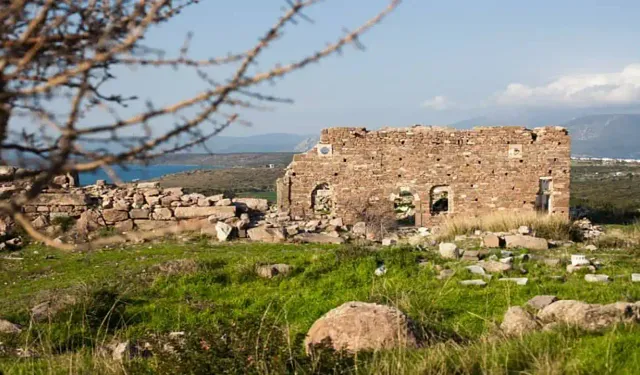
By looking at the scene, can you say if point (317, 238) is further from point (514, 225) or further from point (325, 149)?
point (325, 149)

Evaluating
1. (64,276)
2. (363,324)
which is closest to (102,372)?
(363,324)

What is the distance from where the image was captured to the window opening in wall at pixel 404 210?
20.8m

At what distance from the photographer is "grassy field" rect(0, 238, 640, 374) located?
492 cm

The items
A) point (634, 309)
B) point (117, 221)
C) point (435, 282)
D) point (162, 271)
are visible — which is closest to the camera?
point (634, 309)

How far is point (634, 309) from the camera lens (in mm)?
6469

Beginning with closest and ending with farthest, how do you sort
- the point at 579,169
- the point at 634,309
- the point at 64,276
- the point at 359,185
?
the point at 634,309, the point at 64,276, the point at 359,185, the point at 579,169

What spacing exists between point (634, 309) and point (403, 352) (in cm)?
264

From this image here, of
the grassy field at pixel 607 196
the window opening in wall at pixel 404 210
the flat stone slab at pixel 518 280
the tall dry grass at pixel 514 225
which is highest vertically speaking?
the flat stone slab at pixel 518 280

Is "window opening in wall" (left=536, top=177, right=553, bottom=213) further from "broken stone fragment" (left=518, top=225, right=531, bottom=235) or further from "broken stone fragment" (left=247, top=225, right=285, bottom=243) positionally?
"broken stone fragment" (left=247, top=225, right=285, bottom=243)

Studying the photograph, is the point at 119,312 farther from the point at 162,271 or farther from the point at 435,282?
the point at 435,282

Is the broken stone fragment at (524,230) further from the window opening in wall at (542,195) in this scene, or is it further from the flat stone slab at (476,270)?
the window opening in wall at (542,195)

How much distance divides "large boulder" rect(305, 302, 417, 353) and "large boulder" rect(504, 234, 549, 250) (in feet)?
25.1

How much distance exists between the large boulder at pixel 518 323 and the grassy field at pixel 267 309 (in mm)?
167

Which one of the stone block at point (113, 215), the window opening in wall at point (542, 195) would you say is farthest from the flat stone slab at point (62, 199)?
the window opening in wall at point (542, 195)
